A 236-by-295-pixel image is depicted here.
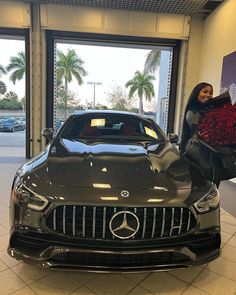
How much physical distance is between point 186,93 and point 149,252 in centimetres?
476

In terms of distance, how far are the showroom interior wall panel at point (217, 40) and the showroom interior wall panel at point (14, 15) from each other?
3518 mm

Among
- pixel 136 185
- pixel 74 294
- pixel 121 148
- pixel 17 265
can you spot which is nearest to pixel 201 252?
pixel 136 185

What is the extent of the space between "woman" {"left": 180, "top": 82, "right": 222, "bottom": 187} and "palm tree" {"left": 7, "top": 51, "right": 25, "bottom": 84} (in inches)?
783

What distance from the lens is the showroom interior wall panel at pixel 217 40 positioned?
→ 4332 mm

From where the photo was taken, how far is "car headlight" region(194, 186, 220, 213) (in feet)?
4.59

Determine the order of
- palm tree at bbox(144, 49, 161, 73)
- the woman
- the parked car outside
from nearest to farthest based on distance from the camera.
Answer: the woman
palm tree at bbox(144, 49, 161, 73)
the parked car outside

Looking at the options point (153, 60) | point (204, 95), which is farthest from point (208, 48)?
point (153, 60)

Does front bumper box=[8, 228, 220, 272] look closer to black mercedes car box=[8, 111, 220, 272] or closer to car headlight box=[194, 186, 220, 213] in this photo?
black mercedes car box=[8, 111, 220, 272]

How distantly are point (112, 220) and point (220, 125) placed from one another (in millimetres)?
1133

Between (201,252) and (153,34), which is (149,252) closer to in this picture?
(201,252)

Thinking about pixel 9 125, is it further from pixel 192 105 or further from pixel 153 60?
pixel 192 105

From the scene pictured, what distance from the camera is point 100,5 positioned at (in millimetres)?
4891

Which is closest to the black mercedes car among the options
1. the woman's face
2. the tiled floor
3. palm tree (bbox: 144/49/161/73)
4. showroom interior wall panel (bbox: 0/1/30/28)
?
the tiled floor

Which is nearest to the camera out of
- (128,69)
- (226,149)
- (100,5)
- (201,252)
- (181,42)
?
(201,252)
